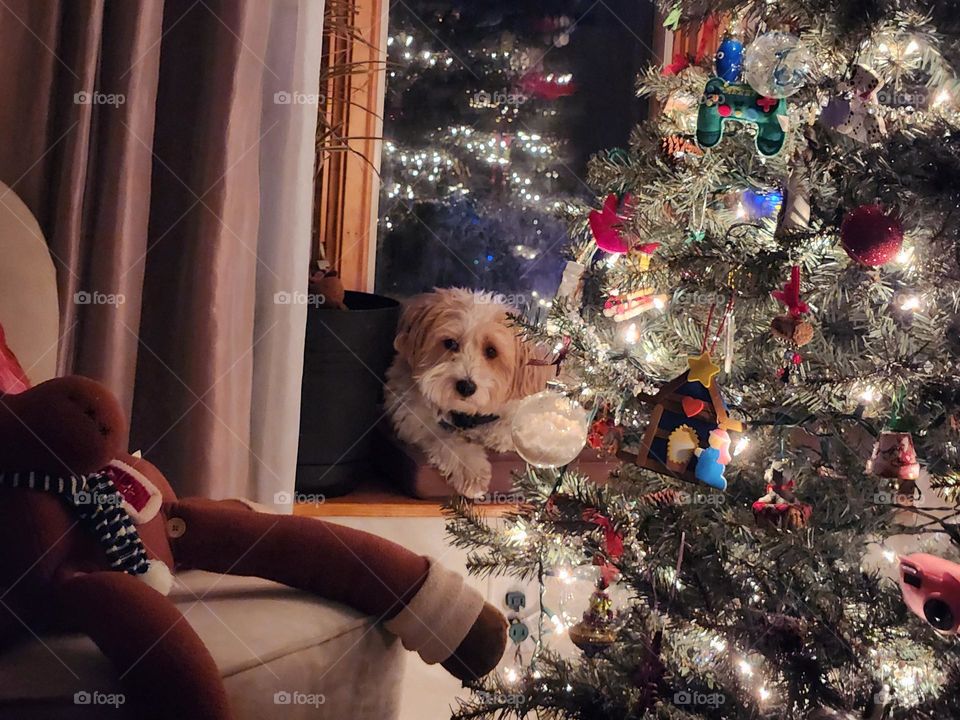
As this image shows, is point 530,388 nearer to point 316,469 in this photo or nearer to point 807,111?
point 316,469

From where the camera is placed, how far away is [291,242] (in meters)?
2.14

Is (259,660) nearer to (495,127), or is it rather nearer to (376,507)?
(376,507)

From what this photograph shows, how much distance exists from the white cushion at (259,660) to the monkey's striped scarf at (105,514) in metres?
0.09

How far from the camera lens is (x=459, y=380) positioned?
2.36 metres

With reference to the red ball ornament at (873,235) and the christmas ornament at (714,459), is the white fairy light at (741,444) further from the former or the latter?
the red ball ornament at (873,235)

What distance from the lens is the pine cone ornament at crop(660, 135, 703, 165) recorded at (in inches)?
54.1

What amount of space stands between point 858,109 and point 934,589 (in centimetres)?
58

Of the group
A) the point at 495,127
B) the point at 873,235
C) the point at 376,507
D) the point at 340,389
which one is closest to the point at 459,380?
the point at 340,389

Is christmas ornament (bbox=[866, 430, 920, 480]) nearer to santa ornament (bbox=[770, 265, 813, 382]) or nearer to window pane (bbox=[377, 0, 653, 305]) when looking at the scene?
santa ornament (bbox=[770, 265, 813, 382])

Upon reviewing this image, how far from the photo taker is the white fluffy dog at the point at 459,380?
2.35 metres

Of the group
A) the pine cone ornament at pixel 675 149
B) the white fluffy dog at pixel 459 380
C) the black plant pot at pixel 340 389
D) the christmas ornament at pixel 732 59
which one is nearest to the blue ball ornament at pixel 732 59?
the christmas ornament at pixel 732 59

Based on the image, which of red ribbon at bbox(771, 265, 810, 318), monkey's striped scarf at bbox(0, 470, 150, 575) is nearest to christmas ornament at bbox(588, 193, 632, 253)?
red ribbon at bbox(771, 265, 810, 318)

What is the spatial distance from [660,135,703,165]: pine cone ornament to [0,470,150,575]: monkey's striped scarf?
0.85 m

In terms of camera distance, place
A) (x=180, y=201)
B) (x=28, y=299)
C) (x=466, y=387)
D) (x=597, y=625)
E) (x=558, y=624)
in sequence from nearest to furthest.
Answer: (x=28, y=299), (x=597, y=625), (x=558, y=624), (x=180, y=201), (x=466, y=387)
